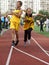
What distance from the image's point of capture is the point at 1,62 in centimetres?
1161

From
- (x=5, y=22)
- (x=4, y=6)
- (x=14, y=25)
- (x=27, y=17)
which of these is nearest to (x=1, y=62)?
(x=14, y=25)

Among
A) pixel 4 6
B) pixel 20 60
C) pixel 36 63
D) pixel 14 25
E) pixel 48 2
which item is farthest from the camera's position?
pixel 48 2

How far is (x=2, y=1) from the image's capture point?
16725 centimetres

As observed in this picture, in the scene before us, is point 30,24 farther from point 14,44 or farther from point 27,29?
point 14,44

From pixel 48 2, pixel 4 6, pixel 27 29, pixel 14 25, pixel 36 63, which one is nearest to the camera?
pixel 36 63

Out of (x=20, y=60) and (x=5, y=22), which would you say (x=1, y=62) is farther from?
(x=5, y=22)

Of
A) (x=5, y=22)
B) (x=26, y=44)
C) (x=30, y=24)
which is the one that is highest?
(x=30, y=24)

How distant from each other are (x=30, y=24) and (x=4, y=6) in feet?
475

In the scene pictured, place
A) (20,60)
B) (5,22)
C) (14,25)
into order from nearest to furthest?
(20,60) → (14,25) → (5,22)

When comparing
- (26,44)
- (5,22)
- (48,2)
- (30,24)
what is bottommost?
(48,2)

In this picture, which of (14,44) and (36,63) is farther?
(14,44)

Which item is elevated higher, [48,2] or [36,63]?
[36,63]

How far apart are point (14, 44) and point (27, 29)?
153 cm

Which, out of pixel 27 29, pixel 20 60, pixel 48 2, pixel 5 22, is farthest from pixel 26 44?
pixel 48 2
